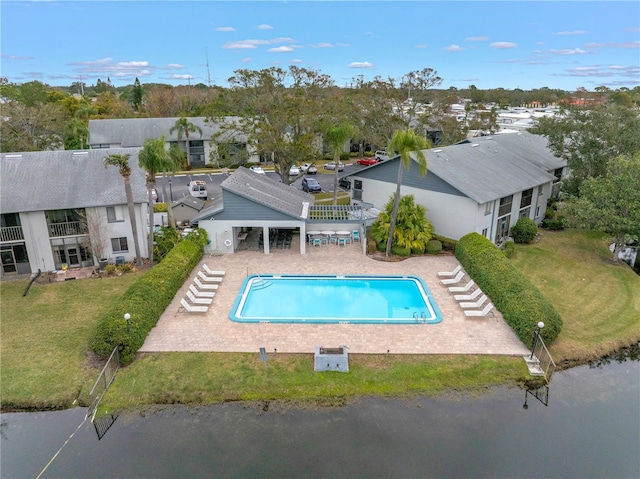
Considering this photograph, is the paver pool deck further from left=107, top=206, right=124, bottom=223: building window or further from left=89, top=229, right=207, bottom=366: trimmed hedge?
left=107, top=206, right=124, bottom=223: building window

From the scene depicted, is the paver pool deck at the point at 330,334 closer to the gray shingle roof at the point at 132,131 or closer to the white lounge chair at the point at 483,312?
the white lounge chair at the point at 483,312

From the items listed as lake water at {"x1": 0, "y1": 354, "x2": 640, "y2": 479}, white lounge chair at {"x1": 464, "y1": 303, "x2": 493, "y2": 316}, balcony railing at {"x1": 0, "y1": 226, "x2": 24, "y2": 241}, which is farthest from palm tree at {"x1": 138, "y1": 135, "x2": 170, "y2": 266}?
white lounge chair at {"x1": 464, "y1": 303, "x2": 493, "y2": 316}

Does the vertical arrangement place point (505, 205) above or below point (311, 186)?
above

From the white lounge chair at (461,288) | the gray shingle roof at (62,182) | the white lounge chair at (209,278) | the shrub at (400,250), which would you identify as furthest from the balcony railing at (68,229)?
the white lounge chair at (461,288)

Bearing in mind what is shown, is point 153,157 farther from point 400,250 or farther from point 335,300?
point 400,250

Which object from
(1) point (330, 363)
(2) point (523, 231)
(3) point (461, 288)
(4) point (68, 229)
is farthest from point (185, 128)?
(1) point (330, 363)

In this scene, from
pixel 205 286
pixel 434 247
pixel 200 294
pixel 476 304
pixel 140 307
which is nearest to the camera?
pixel 140 307

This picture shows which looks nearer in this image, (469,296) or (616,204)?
(469,296)

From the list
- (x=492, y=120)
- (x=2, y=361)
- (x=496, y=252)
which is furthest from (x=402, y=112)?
(x=2, y=361)
